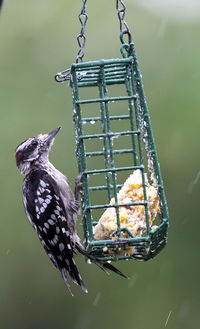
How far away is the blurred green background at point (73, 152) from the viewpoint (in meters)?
8.38

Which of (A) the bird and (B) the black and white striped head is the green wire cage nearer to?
(A) the bird

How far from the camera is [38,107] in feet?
28.1

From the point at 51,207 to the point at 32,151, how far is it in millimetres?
653

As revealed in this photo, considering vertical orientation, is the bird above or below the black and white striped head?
below

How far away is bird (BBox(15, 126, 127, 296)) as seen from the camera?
5.84m

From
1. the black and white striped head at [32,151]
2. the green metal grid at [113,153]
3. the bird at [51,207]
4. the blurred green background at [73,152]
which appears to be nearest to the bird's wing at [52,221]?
the bird at [51,207]

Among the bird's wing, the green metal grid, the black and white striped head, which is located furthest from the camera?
the black and white striped head

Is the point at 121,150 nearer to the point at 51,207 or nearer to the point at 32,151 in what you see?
the point at 51,207

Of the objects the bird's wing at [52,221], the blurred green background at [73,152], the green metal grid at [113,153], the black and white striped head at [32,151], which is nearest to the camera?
the green metal grid at [113,153]

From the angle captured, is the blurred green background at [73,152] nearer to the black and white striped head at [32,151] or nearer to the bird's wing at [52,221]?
the black and white striped head at [32,151]

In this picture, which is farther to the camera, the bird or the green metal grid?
the bird

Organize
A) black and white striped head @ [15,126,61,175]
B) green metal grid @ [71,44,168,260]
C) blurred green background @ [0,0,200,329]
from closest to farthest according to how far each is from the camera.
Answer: green metal grid @ [71,44,168,260], black and white striped head @ [15,126,61,175], blurred green background @ [0,0,200,329]

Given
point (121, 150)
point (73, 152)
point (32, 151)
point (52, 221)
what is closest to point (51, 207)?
point (52, 221)

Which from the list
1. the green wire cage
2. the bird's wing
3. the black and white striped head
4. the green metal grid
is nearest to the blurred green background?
the black and white striped head
